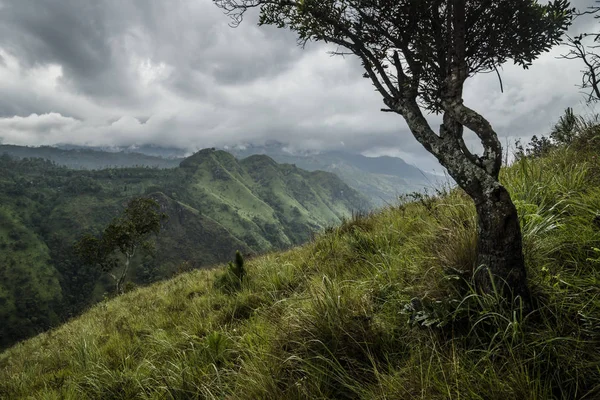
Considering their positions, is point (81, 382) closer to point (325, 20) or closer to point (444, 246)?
point (444, 246)

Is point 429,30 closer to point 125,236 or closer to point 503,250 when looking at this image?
point 503,250

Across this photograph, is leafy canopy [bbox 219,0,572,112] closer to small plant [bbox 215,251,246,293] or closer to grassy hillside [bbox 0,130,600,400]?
grassy hillside [bbox 0,130,600,400]

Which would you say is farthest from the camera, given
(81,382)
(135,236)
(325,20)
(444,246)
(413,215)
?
(135,236)

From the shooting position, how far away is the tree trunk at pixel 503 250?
258cm

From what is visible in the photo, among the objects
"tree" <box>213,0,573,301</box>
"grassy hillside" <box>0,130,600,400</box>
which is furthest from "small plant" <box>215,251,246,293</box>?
"tree" <box>213,0,573,301</box>

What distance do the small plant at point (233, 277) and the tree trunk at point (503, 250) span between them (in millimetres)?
5401

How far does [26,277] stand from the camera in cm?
14150

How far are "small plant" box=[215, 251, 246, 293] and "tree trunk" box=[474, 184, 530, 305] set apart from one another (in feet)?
17.7

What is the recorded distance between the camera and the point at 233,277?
7203mm

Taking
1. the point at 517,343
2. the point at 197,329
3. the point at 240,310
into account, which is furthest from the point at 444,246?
the point at 197,329

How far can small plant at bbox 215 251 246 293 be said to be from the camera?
23.1 ft

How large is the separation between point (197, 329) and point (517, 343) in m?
4.49

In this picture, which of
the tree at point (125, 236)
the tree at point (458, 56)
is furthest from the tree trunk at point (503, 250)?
the tree at point (125, 236)

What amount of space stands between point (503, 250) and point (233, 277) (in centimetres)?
588
